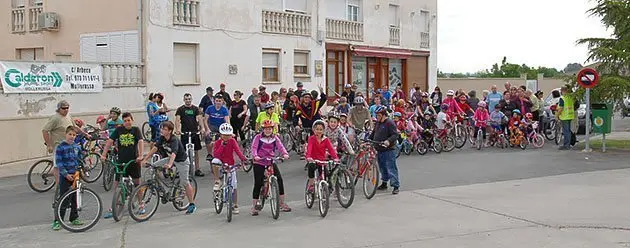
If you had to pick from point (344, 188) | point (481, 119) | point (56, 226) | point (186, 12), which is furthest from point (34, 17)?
point (344, 188)

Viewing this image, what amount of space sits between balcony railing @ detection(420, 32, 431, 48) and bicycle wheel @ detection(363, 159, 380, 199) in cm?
2583

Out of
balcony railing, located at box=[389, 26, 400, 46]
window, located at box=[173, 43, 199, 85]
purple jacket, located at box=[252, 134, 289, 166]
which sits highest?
balcony railing, located at box=[389, 26, 400, 46]

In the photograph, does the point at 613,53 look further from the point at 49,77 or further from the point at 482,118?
the point at 49,77

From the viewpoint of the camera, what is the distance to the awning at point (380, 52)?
3256 cm

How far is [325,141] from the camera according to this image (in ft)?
38.3

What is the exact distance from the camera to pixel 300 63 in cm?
2961

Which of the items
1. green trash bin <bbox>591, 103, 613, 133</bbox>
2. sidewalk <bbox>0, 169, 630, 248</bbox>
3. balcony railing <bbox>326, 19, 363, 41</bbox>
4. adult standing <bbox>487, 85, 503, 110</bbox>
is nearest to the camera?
sidewalk <bbox>0, 169, 630, 248</bbox>

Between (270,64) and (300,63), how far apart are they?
2000 millimetres

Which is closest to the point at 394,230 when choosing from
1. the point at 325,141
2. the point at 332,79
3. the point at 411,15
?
the point at 325,141

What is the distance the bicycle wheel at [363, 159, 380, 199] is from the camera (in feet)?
42.7

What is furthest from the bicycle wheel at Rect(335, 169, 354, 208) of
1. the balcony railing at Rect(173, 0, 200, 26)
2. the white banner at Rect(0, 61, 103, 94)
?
the balcony railing at Rect(173, 0, 200, 26)

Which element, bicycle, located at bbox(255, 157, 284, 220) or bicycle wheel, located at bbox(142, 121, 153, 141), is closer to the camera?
bicycle, located at bbox(255, 157, 284, 220)

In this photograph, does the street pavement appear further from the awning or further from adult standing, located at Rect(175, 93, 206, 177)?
the awning

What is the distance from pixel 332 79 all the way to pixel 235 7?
24.3 ft
